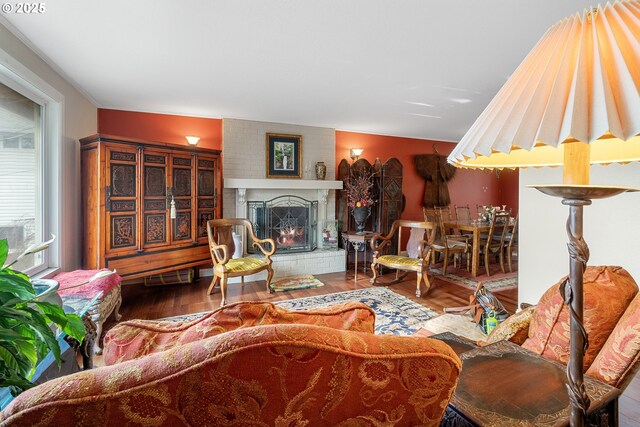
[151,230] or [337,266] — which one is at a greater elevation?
[151,230]

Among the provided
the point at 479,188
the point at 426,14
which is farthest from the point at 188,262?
the point at 479,188

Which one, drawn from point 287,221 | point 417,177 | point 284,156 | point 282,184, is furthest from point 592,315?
point 417,177

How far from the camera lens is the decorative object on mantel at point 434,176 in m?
5.89

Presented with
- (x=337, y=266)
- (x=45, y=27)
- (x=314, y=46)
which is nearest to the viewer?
(x=45, y=27)

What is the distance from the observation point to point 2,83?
2180 millimetres

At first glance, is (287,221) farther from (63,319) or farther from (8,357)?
(8,357)

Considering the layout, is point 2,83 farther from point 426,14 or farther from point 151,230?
point 426,14

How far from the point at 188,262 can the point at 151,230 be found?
0.60 m

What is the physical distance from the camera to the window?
2275 mm

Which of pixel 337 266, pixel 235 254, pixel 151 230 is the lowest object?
pixel 337 266

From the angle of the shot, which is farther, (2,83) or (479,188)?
(479,188)

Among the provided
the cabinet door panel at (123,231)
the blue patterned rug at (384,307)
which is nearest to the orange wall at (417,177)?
the blue patterned rug at (384,307)

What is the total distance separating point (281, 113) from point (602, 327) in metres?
3.95

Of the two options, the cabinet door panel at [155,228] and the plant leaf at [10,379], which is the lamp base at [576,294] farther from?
the cabinet door panel at [155,228]
